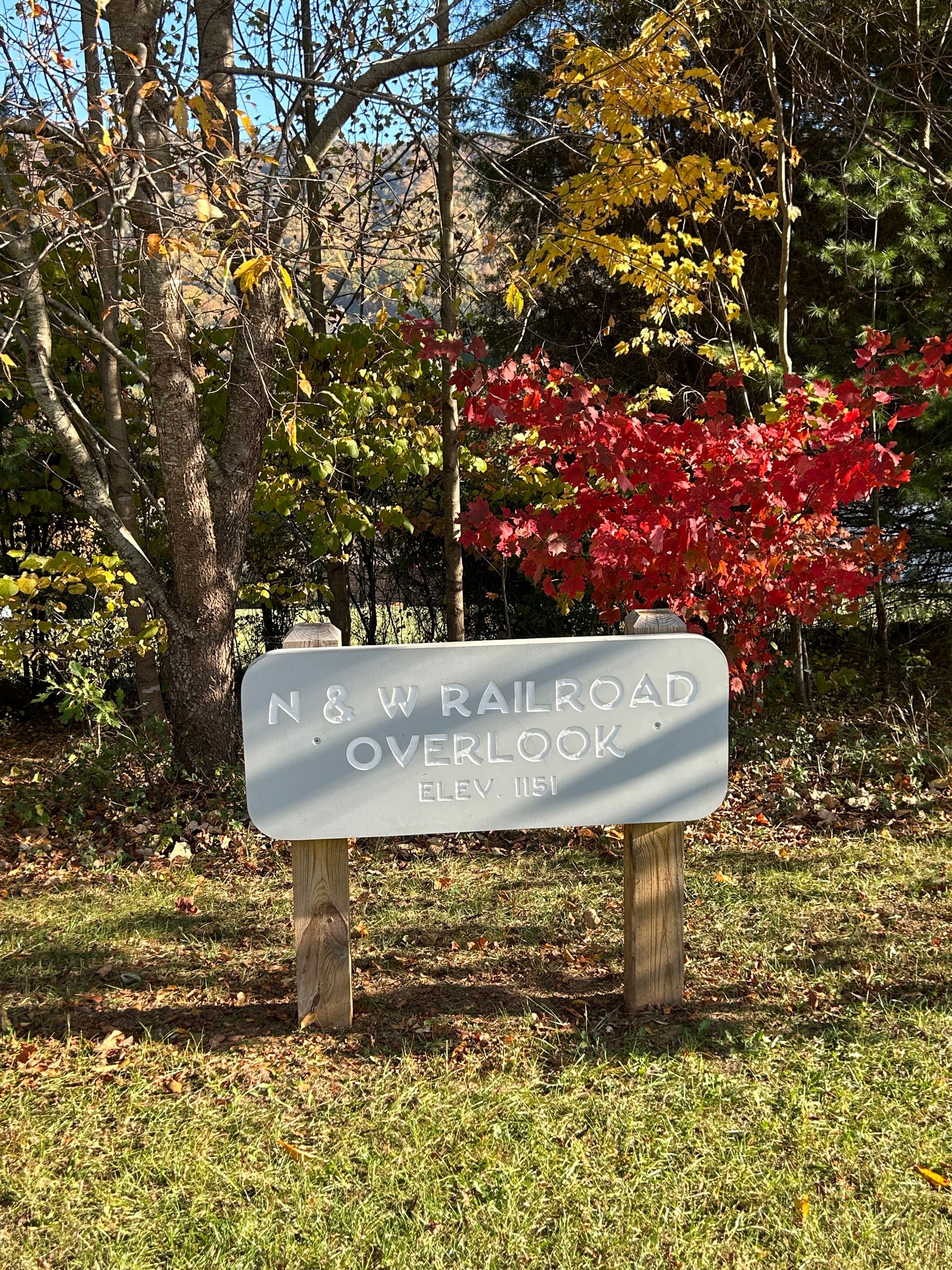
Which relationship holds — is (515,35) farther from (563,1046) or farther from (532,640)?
(563,1046)

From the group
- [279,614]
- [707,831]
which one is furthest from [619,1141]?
[279,614]

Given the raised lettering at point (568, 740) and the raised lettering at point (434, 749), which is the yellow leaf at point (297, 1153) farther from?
the raised lettering at point (568, 740)

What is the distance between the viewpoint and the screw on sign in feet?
8.94

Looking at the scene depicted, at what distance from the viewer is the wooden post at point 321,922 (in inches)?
112

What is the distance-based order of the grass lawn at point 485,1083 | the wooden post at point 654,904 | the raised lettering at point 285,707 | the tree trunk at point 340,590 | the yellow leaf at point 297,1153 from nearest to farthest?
the grass lawn at point 485,1083
the yellow leaf at point 297,1153
the raised lettering at point 285,707
the wooden post at point 654,904
the tree trunk at point 340,590

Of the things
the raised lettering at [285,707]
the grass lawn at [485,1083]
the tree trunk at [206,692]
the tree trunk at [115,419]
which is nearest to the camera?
the grass lawn at [485,1083]

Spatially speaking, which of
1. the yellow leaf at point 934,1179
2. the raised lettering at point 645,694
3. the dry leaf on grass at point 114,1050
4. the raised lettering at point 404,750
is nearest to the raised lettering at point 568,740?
the raised lettering at point 645,694

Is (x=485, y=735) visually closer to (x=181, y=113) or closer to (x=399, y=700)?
(x=399, y=700)

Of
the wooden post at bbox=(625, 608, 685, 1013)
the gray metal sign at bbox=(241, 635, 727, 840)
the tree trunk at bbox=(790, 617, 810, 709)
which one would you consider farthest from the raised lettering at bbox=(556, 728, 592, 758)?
the tree trunk at bbox=(790, 617, 810, 709)

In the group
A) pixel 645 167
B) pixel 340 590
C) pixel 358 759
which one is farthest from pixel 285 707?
pixel 340 590

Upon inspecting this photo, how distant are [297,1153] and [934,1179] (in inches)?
62.7

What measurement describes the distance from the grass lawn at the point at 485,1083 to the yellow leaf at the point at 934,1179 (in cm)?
1

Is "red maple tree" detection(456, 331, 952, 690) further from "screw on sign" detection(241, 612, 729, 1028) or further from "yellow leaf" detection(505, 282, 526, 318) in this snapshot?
"screw on sign" detection(241, 612, 729, 1028)

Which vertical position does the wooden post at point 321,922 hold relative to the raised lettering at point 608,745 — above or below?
below
